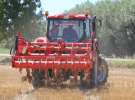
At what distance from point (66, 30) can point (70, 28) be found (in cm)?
21

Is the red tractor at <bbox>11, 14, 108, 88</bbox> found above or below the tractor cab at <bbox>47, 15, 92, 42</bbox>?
below

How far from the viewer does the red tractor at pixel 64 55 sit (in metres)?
18.7

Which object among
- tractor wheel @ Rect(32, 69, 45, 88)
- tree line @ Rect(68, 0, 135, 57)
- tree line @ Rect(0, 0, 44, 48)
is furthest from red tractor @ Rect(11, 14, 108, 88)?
tree line @ Rect(68, 0, 135, 57)

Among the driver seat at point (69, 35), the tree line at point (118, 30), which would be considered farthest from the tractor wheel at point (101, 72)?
the tree line at point (118, 30)

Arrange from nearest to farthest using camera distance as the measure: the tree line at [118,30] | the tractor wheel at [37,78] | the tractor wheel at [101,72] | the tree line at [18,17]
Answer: the tractor wheel at [37,78] → the tractor wheel at [101,72] → the tree line at [18,17] → the tree line at [118,30]

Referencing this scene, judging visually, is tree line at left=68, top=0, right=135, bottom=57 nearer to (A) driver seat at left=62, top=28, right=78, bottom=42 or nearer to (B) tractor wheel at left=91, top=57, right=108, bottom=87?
(B) tractor wheel at left=91, top=57, right=108, bottom=87

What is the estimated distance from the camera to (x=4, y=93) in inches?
→ 647

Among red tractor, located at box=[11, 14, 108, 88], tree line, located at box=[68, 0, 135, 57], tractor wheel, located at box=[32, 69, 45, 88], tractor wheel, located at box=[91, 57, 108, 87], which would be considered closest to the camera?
red tractor, located at box=[11, 14, 108, 88]

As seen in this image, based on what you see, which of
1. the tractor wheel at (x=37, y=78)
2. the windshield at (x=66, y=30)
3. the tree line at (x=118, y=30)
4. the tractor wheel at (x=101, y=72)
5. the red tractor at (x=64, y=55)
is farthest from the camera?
the tree line at (x=118, y=30)

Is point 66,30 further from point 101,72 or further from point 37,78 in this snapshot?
point 37,78

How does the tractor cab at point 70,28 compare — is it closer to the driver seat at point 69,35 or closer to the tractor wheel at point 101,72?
the driver seat at point 69,35

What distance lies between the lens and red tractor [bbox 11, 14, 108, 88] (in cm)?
1867

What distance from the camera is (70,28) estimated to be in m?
20.8

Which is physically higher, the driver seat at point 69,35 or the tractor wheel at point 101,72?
the driver seat at point 69,35
